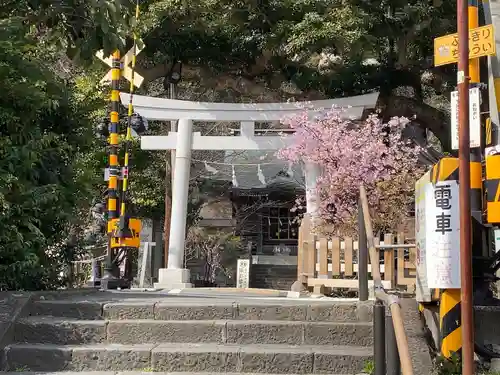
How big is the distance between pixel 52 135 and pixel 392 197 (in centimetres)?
726

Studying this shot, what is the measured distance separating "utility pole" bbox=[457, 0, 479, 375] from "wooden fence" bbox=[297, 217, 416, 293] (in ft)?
14.7

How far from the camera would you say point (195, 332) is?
4.95 meters

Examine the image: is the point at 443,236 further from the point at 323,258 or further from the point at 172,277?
the point at 172,277

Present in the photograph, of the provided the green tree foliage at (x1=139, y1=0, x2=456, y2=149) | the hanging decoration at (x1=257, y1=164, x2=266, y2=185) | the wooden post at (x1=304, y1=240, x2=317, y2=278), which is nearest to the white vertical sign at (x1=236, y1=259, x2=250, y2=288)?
the hanging decoration at (x1=257, y1=164, x2=266, y2=185)

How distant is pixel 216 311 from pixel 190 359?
2.21 feet

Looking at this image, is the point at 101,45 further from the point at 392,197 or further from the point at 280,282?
the point at 280,282

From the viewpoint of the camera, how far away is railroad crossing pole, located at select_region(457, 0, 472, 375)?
3.22 metres

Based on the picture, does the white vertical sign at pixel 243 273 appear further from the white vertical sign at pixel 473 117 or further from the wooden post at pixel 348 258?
the white vertical sign at pixel 473 117

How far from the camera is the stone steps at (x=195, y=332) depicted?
4.89 m

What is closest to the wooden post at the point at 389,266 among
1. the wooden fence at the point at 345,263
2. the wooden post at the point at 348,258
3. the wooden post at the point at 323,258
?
the wooden fence at the point at 345,263

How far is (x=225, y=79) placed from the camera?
16047 millimetres

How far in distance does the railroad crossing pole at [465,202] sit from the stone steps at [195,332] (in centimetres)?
168

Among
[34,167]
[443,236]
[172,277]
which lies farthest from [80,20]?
[172,277]

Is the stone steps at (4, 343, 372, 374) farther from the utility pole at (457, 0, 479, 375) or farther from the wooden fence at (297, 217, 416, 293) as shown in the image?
the wooden fence at (297, 217, 416, 293)
